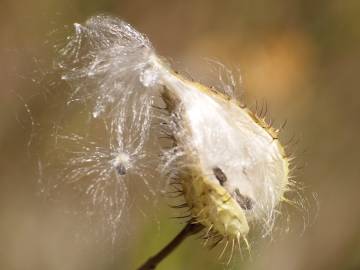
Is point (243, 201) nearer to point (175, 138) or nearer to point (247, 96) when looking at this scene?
point (175, 138)

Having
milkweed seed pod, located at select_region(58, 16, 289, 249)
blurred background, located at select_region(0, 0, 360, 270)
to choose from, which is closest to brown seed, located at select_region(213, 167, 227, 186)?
milkweed seed pod, located at select_region(58, 16, 289, 249)

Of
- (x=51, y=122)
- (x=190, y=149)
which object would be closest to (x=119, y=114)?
(x=190, y=149)

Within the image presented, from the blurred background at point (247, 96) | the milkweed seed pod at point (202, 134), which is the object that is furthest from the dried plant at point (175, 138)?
the blurred background at point (247, 96)

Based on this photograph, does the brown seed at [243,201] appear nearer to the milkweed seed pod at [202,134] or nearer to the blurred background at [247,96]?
the milkweed seed pod at [202,134]

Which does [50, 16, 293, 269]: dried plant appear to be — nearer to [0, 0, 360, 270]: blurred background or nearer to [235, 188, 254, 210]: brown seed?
[235, 188, 254, 210]: brown seed

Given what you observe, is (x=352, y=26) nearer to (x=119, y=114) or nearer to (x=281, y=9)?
(x=281, y=9)
